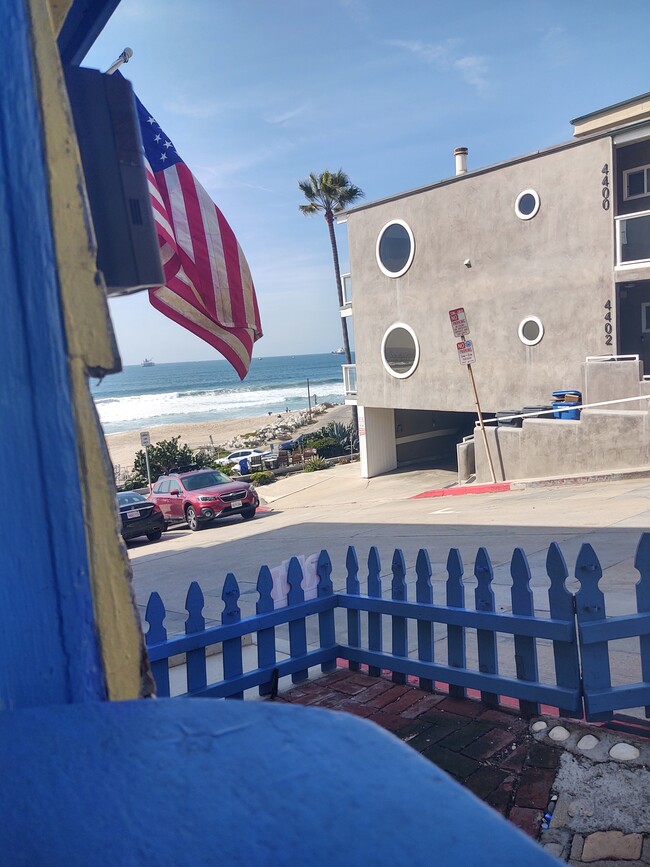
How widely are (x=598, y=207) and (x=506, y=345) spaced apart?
13.7ft

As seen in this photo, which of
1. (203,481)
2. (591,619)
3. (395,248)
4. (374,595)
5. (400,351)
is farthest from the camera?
(400,351)

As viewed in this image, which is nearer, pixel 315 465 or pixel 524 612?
pixel 524 612

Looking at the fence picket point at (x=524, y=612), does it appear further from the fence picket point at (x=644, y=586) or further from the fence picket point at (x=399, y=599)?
the fence picket point at (x=399, y=599)

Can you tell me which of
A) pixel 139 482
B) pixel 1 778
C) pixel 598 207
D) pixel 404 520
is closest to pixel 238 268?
pixel 1 778

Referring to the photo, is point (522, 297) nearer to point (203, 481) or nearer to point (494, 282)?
point (494, 282)

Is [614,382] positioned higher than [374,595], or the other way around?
[614,382]

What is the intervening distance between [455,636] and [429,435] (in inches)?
873

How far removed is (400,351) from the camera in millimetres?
22547

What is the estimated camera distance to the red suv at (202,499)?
60.1 feet

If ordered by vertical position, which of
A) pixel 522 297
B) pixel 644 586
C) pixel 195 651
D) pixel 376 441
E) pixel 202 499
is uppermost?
pixel 522 297

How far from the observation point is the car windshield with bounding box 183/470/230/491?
19.2 meters

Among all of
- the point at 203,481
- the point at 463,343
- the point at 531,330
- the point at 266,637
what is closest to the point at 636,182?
the point at 531,330

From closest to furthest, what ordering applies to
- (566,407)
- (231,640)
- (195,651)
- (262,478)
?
(195,651) → (231,640) → (566,407) → (262,478)

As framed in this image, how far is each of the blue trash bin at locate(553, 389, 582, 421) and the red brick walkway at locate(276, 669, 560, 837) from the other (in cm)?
1107
